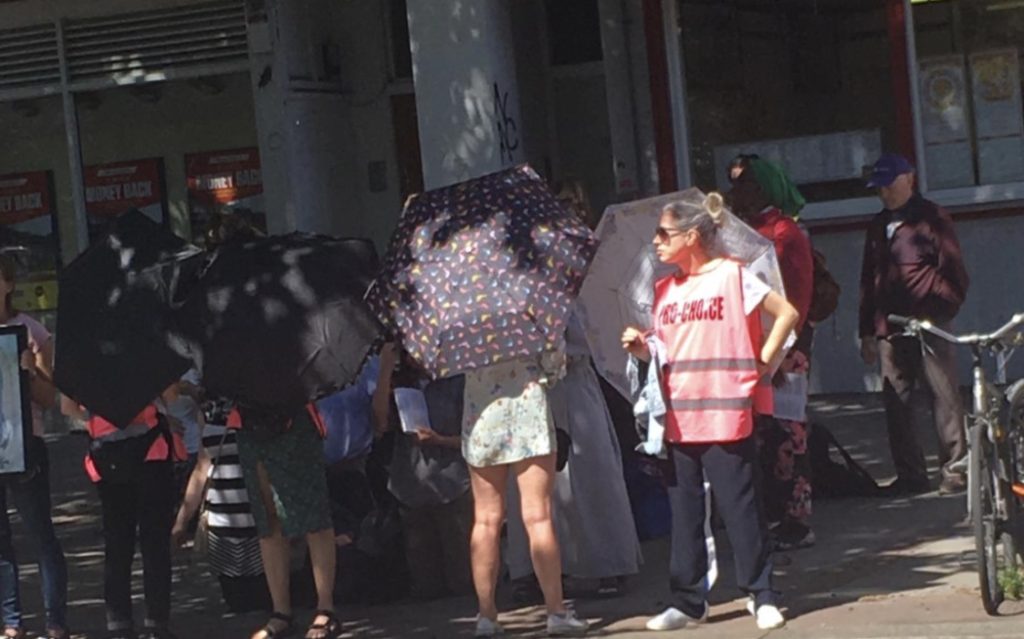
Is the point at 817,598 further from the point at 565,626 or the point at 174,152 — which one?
the point at 174,152

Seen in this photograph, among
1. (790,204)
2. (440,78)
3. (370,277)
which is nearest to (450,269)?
(370,277)

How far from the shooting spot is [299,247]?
8539 mm

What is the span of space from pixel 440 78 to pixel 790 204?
405 centimetres

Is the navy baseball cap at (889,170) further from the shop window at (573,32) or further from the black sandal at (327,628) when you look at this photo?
the shop window at (573,32)

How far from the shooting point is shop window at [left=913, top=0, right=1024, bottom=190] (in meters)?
14.3

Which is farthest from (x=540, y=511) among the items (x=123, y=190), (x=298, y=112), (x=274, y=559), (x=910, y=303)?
(x=123, y=190)

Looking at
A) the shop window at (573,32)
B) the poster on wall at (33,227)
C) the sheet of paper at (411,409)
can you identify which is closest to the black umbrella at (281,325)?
the sheet of paper at (411,409)

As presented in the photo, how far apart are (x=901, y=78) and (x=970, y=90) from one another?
0.50 m

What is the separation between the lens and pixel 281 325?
8289 mm

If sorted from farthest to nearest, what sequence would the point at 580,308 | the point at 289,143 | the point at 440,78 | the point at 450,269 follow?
the point at 289,143, the point at 440,78, the point at 580,308, the point at 450,269

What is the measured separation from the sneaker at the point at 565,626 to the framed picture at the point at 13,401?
95.3 inches

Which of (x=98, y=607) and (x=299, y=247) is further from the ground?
(x=299, y=247)

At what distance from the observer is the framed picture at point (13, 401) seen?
8758mm

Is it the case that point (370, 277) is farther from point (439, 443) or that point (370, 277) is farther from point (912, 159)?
point (912, 159)
